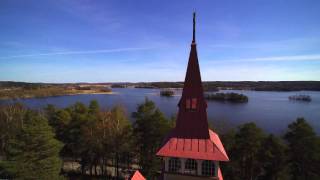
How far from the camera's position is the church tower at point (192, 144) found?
12.1 metres

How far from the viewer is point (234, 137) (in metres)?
22.3

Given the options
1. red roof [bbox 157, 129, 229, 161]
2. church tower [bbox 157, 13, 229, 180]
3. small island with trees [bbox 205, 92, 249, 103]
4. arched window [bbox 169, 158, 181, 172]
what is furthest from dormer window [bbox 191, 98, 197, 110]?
small island with trees [bbox 205, 92, 249, 103]

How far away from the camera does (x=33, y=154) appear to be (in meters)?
16.7

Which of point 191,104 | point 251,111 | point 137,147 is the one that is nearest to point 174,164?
point 191,104

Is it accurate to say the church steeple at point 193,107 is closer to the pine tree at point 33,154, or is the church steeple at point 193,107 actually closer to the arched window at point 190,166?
the arched window at point 190,166

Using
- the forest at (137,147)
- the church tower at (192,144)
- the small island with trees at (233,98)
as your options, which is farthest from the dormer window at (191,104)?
the small island with trees at (233,98)

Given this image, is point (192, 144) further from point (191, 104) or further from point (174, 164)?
point (191, 104)

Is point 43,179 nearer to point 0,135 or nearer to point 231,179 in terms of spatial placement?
point 231,179

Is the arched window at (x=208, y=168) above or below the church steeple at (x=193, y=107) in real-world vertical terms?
below

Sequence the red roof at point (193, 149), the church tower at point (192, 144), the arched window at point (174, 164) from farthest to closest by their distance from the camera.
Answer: the arched window at point (174, 164) < the church tower at point (192, 144) < the red roof at point (193, 149)

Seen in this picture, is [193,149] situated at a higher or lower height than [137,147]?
higher

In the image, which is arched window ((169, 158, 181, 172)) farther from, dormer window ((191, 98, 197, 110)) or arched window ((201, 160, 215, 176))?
dormer window ((191, 98, 197, 110))

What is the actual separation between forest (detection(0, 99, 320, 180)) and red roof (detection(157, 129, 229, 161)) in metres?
10.1

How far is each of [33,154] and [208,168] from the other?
12782mm
